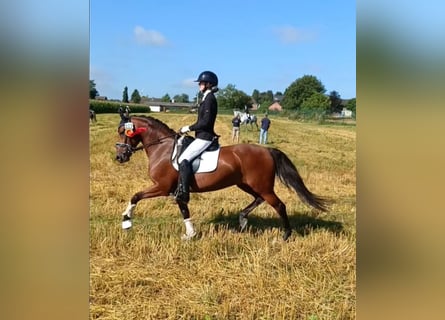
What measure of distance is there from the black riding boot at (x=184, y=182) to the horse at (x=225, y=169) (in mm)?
97

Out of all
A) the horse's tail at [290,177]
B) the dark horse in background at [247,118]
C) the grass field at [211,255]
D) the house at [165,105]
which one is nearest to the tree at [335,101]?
the grass field at [211,255]

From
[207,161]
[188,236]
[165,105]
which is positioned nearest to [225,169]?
[207,161]

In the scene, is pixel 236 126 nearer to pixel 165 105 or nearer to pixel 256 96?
pixel 256 96

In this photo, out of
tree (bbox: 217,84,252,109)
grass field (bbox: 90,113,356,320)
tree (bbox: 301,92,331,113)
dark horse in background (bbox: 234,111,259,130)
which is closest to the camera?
grass field (bbox: 90,113,356,320)

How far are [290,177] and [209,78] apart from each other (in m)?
1.19

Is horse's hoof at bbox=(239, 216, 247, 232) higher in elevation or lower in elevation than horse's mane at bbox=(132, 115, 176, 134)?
lower

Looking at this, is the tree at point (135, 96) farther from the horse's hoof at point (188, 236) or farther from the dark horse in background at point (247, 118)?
the dark horse in background at point (247, 118)

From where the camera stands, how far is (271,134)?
18.5ft

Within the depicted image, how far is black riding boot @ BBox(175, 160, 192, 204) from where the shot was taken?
3016mm

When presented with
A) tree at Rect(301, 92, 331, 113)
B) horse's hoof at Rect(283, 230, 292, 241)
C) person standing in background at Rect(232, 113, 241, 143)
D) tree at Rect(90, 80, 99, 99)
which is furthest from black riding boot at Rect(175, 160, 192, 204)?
tree at Rect(301, 92, 331, 113)

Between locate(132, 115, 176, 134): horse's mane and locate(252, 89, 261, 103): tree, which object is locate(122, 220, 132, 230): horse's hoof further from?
locate(252, 89, 261, 103): tree

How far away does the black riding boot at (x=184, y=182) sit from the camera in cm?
302
